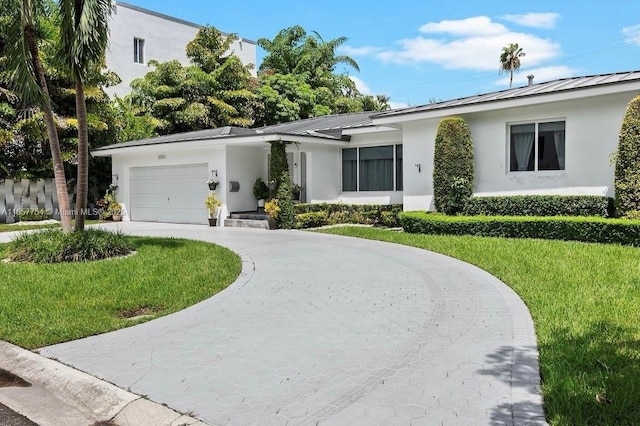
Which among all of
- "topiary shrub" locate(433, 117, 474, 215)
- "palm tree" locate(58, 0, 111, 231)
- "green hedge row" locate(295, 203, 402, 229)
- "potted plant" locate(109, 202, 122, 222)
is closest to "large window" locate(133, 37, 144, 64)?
"potted plant" locate(109, 202, 122, 222)

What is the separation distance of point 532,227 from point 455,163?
325cm

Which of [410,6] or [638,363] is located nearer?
[638,363]

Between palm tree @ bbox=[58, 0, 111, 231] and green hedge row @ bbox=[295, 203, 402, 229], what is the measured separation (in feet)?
25.3

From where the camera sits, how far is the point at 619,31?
87.8 feet

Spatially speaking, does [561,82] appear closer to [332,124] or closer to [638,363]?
[332,124]

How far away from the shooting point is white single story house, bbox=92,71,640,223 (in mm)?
12531

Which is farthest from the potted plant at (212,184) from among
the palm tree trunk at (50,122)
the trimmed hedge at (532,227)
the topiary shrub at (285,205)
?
the palm tree trunk at (50,122)

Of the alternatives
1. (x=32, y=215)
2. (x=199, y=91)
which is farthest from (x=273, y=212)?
(x=199, y=91)

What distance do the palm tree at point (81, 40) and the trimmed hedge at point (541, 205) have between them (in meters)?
10.00

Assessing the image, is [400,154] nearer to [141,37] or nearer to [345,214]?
[345,214]

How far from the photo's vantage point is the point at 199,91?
27.6 m

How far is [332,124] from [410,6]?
18.1 ft

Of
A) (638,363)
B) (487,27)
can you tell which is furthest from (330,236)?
(487,27)

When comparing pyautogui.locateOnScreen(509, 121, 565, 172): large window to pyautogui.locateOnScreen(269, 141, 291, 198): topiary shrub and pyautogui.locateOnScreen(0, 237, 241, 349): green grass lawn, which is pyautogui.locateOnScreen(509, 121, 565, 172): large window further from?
pyautogui.locateOnScreen(0, 237, 241, 349): green grass lawn
